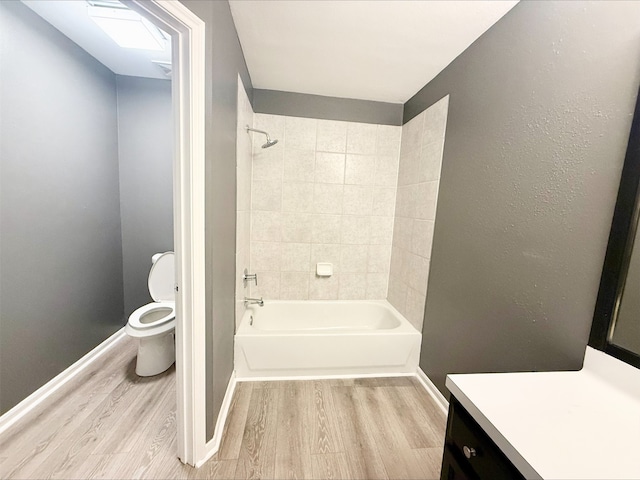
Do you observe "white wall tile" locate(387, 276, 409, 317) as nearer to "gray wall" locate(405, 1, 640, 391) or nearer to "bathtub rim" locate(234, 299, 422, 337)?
"bathtub rim" locate(234, 299, 422, 337)

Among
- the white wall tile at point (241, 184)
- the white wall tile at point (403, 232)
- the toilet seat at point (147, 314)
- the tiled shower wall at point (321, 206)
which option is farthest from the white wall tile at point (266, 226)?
the white wall tile at point (403, 232)

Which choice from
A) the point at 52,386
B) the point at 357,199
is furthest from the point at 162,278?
the point at 357,199

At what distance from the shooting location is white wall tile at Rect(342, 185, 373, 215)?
95.1 inches

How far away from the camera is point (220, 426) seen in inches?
56.0

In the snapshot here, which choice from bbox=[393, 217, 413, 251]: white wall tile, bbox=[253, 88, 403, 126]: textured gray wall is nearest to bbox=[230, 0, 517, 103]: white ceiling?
bbox=[253, 88, 403, 126]: textured gray wall

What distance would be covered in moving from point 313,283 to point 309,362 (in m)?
0.77

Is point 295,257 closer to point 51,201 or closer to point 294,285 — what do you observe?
point 294,285

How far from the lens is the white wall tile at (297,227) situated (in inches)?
93.7

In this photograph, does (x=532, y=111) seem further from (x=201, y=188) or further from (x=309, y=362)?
(x=309, y=362)

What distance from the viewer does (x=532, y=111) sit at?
1.12 metres

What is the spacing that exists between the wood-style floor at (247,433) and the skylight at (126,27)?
2.35 meters

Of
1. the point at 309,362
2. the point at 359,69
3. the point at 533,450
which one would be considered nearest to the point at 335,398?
the point at 309,362

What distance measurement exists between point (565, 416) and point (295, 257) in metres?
2.01

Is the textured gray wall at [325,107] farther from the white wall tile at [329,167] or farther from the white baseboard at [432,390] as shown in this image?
the white baseboard at [432,390]
